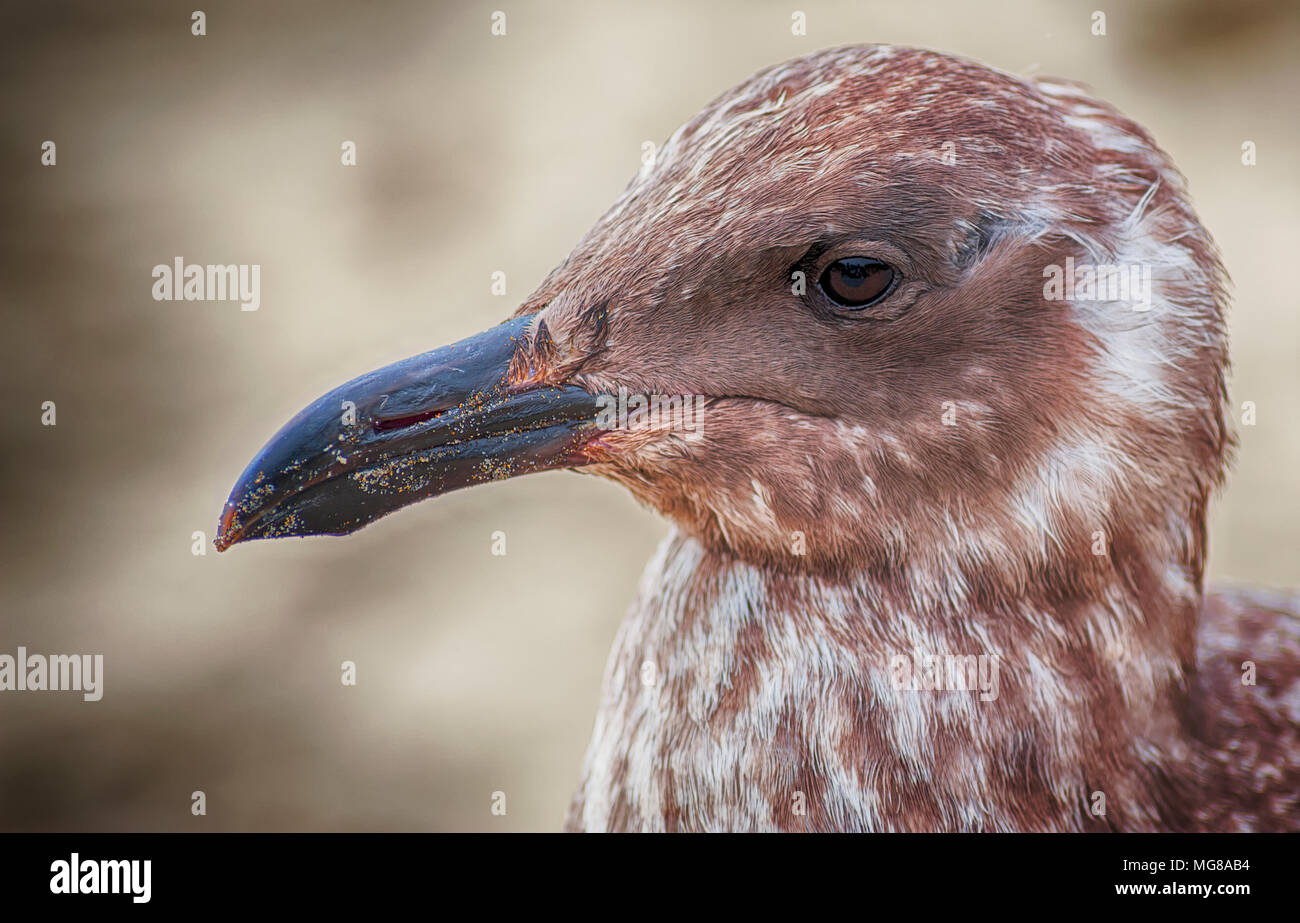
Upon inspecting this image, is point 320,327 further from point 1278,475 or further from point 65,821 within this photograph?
point 1278,475

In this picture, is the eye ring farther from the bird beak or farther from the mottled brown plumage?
the bird beak

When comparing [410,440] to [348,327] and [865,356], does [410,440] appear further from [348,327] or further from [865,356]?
[348,327]

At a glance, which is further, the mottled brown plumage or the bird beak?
the bird beak

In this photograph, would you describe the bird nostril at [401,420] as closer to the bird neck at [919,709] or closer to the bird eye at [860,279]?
the bird neck at [919,709]

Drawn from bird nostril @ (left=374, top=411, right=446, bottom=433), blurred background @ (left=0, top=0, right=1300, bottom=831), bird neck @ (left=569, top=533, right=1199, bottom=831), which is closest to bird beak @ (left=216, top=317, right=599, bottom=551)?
bird nostril @ (left=374, top=411, right=446, bottom=433)

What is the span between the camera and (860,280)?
1.74m

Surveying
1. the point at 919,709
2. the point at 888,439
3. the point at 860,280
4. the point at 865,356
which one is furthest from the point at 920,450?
the point at 919,709

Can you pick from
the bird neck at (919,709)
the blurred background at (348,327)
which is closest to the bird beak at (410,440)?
the bird neck at (919,709)

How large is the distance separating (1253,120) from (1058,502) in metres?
3.97

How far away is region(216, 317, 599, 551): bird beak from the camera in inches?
72.0

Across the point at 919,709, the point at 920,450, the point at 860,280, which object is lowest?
the point at 919,709

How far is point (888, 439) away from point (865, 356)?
138mm

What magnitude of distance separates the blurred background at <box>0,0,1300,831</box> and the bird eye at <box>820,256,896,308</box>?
2.89m

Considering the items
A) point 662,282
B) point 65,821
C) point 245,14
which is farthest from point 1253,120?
point 65,821
